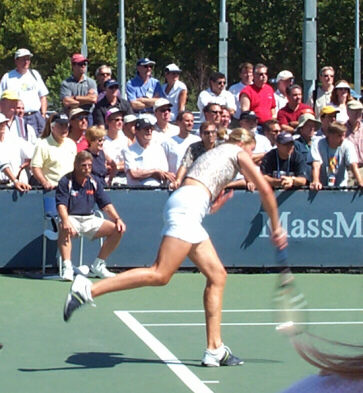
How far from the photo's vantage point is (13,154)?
42.2 ft

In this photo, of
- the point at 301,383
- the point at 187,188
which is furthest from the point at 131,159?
the point at 301,383

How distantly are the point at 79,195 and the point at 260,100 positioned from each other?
4289 millimetres

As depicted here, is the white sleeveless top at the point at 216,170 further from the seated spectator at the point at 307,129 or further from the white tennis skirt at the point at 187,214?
the seated spectator at the point at 307,129

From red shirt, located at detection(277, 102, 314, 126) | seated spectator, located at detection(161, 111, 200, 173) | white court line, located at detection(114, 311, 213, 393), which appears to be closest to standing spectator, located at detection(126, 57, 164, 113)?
red shirt, located at detection(277, 102, 314, 126)

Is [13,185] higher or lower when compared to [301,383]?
lower

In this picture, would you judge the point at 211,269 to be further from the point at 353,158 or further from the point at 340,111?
the point at 340,111

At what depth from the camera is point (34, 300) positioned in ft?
35.7

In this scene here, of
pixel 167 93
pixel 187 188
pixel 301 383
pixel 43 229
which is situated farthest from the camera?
pixel 167 93

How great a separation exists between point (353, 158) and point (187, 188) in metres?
5.91

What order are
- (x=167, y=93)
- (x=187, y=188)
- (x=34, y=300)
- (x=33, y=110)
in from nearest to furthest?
1. (x=187, y=188)
2. (x=34, y=300)
3. (x=33, y=110)
4. (x=167, y=93)

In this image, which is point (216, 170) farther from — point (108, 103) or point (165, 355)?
point (108, 103)

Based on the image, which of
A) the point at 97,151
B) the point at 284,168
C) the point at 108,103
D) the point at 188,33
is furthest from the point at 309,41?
the point at 188,33

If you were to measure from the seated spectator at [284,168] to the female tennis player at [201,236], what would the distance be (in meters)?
4.99

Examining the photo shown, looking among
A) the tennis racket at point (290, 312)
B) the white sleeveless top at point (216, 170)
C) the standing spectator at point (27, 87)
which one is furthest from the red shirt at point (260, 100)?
the tennis racket at point (290, 312)
